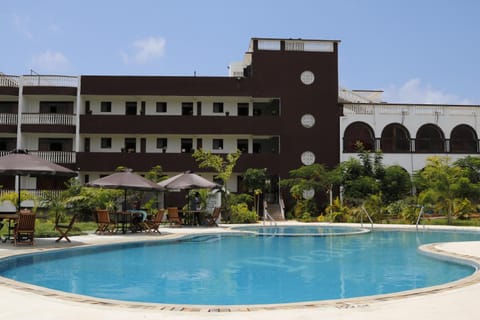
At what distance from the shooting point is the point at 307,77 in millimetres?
34625

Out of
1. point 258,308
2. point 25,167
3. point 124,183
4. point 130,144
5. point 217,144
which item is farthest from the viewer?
point 130,144

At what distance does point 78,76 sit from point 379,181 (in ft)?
68.7

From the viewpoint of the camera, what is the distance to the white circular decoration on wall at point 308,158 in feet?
112

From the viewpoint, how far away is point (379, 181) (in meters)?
30.2

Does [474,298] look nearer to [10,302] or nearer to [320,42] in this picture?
[10,302]

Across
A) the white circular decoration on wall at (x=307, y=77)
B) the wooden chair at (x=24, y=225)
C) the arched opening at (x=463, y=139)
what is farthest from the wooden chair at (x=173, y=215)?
the arched opening at (x=463, y=139)

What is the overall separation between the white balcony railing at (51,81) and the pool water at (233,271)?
841 inches

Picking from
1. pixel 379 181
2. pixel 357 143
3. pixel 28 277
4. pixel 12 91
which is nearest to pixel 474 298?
pixel 28 277

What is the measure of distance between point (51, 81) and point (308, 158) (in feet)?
60.0

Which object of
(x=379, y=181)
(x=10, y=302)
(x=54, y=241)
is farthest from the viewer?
(x=379, y=181)

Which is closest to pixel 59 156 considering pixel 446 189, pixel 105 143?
pixel 105 143

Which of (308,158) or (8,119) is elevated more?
(8,119)

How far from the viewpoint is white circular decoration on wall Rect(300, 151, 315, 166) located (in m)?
34.0

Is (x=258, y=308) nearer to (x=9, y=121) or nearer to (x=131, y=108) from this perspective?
(x=131, y=108)
